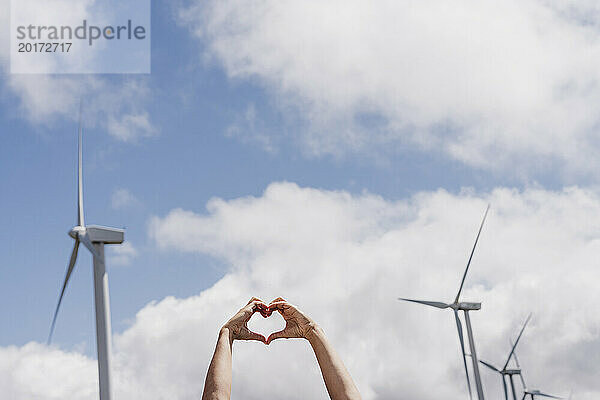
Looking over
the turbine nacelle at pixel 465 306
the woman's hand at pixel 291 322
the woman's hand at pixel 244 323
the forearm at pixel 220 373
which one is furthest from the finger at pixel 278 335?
the turbine nacelle at pixel 465 306

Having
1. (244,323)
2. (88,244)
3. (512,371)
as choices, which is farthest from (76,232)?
(512,371)

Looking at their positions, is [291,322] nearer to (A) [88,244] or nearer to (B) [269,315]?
(B) [269,315]

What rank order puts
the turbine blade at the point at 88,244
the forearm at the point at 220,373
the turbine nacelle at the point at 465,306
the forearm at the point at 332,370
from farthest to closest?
the turbine nacelle at the point at 465,306 → the turbine blade at the point at 88,244 → the forearm at the point at 332,370 → the forearm at the point at 220,373

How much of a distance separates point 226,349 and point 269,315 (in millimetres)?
1518

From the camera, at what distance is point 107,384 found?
76.8 ft

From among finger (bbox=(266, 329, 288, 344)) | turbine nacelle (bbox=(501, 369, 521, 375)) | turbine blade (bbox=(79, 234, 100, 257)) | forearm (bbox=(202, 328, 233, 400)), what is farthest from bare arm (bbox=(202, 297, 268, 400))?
turbine nacelle (bbox=(501, 369, 521, 375))

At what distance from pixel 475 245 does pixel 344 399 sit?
3564 centimetres

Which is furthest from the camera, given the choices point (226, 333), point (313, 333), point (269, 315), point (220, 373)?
point (269, 315)

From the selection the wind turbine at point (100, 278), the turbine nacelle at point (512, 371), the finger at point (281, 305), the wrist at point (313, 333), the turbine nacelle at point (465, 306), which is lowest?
the wrist at point (313, 333)

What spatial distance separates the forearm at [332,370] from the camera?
14.9 meters

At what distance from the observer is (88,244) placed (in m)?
26.7

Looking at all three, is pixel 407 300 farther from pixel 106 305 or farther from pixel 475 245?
pixel 106 305

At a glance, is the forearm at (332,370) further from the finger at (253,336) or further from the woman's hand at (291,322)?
the finger at (253,336)

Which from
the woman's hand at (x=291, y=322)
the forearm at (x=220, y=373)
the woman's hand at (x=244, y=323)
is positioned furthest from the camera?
the woman's hand at (x=291, y=322)
